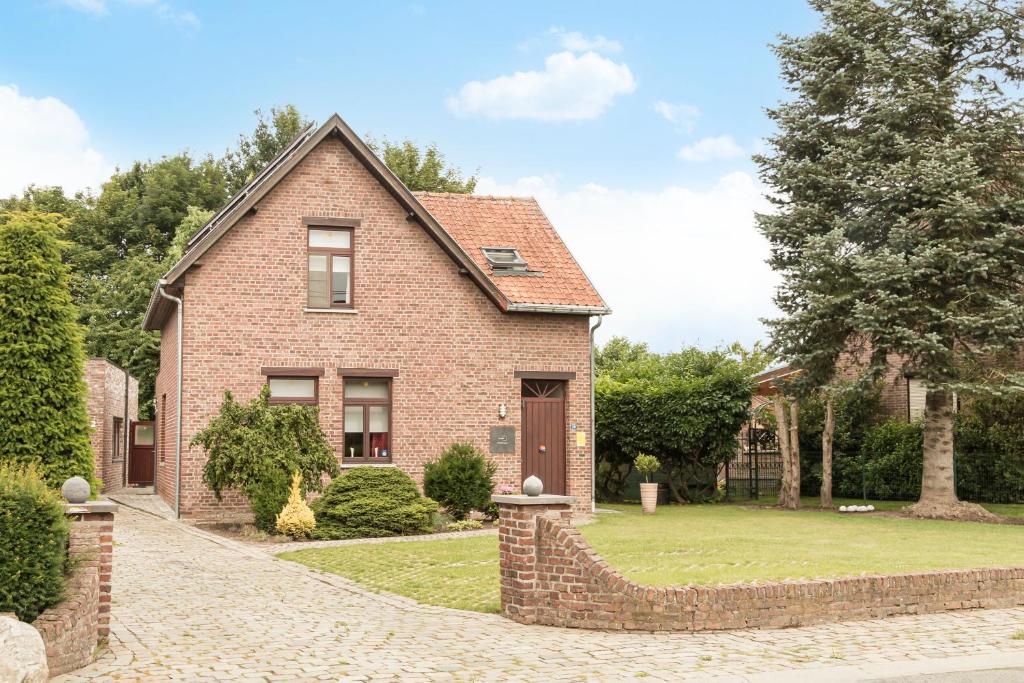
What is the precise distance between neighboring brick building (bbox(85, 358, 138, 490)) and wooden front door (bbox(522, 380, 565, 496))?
10.4 meters

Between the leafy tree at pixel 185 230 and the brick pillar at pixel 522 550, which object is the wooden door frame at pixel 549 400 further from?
the leafy tree at pixel 185 230

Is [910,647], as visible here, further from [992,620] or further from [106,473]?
[106,473]

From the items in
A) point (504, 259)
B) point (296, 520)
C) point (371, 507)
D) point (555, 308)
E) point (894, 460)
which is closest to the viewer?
point (296, 520)

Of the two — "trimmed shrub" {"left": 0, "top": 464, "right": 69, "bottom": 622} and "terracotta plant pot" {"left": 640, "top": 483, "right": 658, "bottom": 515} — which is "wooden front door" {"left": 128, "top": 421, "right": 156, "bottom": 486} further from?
"trimmed shrub" {"left": 0, "top": 464, "right": 69, "bottom": 622}

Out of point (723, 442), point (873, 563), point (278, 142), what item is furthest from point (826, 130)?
point (278, 142)

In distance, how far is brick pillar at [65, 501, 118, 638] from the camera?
862cm

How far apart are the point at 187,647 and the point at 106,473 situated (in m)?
23.5

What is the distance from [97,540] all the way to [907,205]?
18.2 meters

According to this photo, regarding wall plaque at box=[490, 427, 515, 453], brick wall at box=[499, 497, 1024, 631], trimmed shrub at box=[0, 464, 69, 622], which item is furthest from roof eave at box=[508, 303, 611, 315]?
trimmed shrub at box=[0, 464, 69, 622]

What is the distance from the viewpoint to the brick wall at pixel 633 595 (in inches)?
376

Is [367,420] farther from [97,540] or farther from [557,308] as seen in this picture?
[97,540]

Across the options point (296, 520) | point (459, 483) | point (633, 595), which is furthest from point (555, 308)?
point (633, 595)

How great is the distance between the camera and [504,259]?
80.5 feet

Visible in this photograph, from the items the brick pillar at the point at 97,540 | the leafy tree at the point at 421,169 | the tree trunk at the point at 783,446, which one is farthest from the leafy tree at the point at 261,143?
the brick pillar at the point at 97,540
